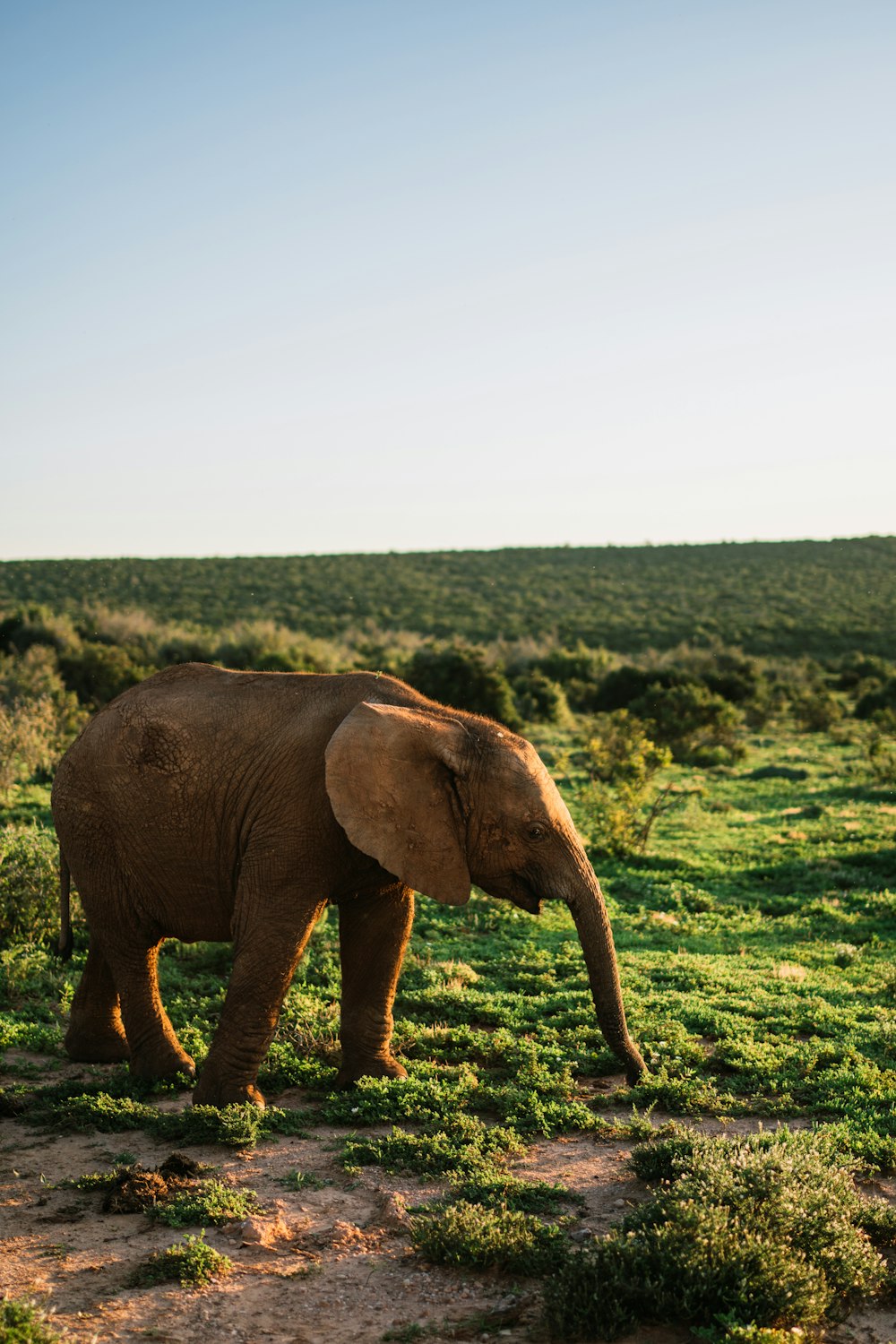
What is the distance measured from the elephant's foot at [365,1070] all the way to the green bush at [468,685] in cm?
2137

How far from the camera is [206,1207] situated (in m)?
5.65

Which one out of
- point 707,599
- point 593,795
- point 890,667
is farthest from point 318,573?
point 593,795

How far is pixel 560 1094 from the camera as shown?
750cm

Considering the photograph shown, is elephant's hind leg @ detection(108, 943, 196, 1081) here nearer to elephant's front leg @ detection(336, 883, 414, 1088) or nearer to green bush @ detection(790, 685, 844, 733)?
elephant's front leg @ detection(336, 883, 414, 1088)

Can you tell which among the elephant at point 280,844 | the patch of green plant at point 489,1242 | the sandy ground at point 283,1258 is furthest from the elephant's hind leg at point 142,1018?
the patch of green plant at point 489,1242

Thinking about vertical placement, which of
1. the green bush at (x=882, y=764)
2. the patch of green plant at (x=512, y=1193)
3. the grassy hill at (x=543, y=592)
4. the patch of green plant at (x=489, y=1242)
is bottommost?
the patch of green plant at (x=512, y=1193)

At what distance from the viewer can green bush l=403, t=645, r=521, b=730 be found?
29.9 m

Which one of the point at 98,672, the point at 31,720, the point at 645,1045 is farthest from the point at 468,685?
the point at 645,1045

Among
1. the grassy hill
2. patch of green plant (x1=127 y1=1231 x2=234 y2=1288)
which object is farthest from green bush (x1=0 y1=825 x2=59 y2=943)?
the grassy hill

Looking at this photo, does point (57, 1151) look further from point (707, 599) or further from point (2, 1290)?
point (707, 599)

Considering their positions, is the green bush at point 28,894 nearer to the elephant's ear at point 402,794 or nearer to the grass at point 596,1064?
the grass at point 596,1064

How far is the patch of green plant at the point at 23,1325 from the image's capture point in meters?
4.32

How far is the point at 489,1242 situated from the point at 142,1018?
11.0ft

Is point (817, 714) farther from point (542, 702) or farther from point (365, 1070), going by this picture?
point (365, 1070)
